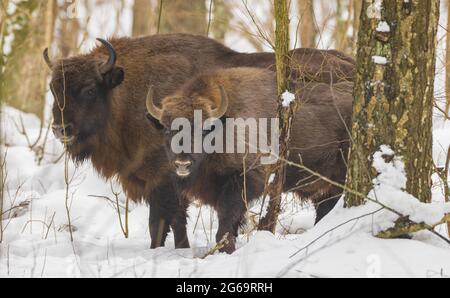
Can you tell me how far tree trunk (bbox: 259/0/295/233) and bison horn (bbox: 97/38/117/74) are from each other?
200 centimetres

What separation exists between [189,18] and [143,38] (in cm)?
524

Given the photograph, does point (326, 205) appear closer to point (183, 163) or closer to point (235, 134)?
point (235, 134)

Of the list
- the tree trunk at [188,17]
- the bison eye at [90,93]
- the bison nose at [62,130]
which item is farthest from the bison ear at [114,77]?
the tree trunk at [188,17]

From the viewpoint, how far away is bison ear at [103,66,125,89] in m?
8.09

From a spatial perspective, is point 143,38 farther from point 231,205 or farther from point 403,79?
point 403,79

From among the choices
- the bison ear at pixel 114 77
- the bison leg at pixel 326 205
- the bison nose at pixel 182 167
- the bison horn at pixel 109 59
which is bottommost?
the bison leg at pixel 326 205

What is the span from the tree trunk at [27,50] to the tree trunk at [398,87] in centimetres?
659

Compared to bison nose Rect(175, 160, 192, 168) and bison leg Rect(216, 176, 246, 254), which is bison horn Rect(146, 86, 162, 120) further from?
bison leg Rect(216, 176, 246, 254)

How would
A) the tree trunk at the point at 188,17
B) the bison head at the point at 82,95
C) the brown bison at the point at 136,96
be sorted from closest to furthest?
the bison head at the point at 82,95, the brown bison at the point at 136,96, the tree trunk at the point at 188,17

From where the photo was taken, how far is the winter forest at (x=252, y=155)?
508cm

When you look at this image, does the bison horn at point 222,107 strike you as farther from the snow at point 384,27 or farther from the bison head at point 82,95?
the snow at point 384,27

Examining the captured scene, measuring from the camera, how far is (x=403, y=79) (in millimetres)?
5137

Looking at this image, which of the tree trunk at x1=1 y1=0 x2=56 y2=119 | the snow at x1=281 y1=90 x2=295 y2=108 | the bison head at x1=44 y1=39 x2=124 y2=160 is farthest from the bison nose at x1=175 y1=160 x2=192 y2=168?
the tree trunk at x1=1 y1=0 x2=56 y2=119

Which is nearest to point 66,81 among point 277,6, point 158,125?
point 158,125
